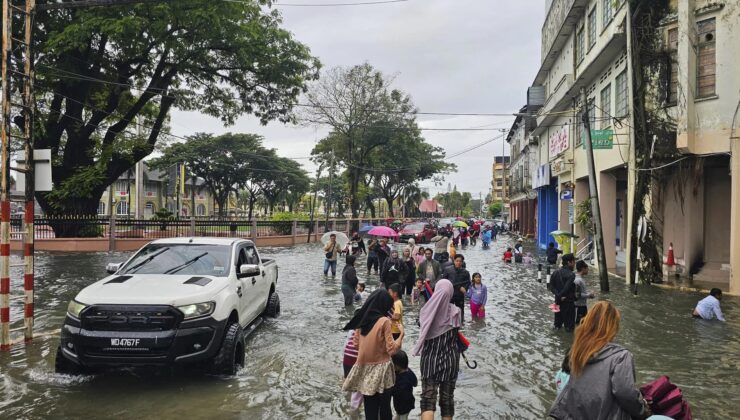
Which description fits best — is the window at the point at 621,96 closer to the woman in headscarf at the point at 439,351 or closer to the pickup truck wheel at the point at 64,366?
Result: the woman in headscarf at the point at 439,351

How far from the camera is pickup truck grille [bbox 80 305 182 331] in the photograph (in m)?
6.07

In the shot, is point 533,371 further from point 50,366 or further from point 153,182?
point 153,182

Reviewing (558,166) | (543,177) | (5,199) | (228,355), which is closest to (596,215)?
(558,166)

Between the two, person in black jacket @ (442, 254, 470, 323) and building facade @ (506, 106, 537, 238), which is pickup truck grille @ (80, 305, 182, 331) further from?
building facade @ (506, 106, 537, 238)

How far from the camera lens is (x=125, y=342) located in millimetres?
5973

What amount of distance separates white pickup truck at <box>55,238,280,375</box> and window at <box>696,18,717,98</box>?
13658 mm

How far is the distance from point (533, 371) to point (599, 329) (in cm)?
468

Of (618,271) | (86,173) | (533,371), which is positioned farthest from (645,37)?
(86,173)

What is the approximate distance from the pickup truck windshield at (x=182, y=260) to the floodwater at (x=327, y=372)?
1.37 m

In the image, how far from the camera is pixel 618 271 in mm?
20188

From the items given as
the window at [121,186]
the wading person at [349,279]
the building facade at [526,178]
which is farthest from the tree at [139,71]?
the window at [121,186]

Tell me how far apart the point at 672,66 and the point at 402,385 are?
14.8 m

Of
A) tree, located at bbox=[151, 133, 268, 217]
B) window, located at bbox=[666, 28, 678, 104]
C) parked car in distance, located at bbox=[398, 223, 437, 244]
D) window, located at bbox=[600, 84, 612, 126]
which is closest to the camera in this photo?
window, located at bbox=[666, 28, 678, 104]

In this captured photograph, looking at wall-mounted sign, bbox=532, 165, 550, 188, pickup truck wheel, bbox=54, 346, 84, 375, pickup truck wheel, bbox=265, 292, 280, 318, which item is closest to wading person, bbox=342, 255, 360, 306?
pickup truck wheel, bbox=265, 292, 280, 318
